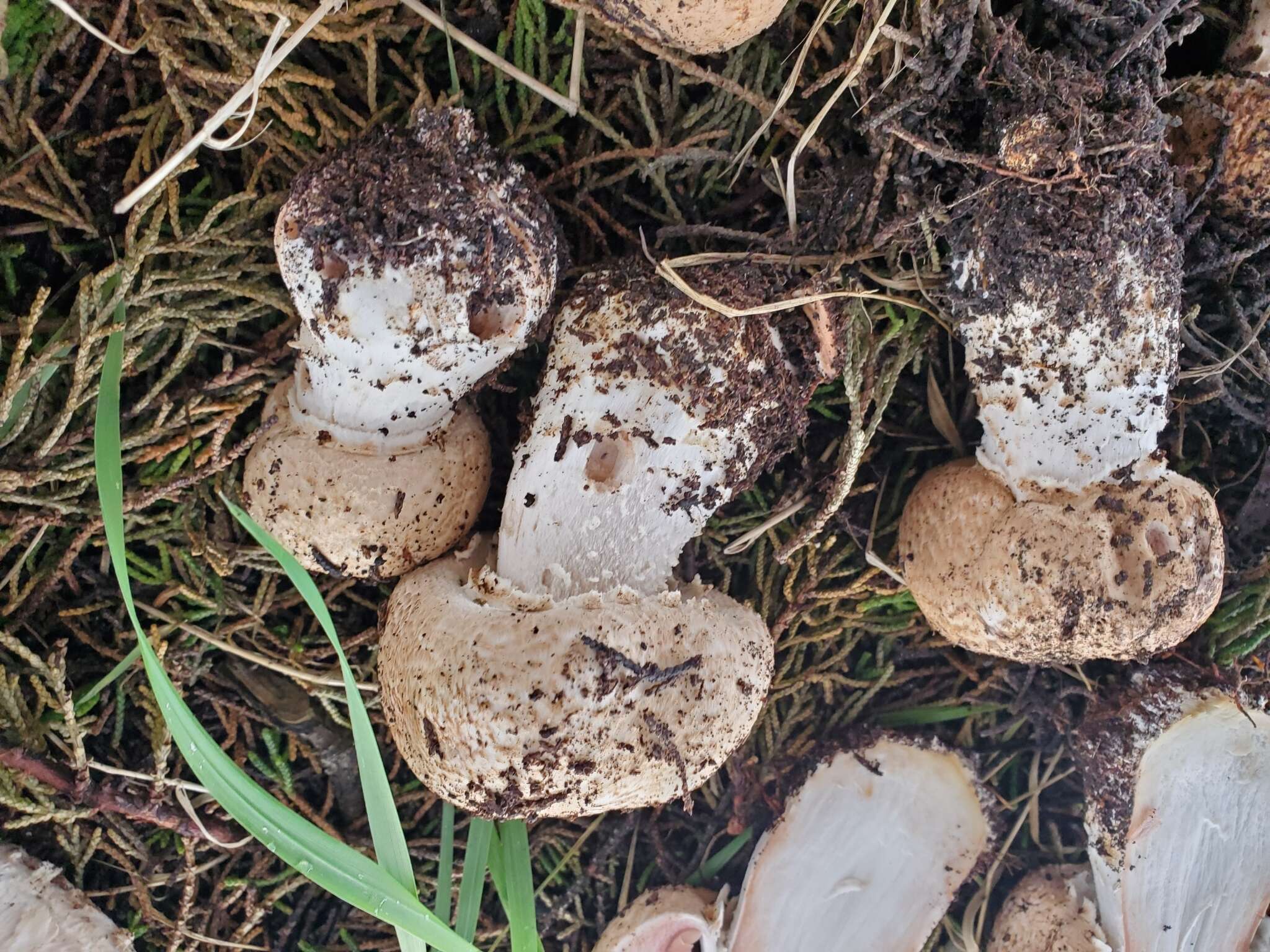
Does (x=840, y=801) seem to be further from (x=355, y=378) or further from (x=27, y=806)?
(x=27, y=806)

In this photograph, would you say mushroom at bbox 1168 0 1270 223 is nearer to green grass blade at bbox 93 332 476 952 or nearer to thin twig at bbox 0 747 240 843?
green grass blade at bbox 93 332 476 952

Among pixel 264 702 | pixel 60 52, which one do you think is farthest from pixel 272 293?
pixel 264 702

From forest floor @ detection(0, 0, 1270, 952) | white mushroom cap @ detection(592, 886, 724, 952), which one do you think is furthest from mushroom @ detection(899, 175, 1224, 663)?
white mushroom cap @ detection(592, 886, 724, 952)

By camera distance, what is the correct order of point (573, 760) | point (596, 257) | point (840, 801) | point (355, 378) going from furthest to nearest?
point (840, 801), point (596, 257), point (355, 378), point (573, 760)

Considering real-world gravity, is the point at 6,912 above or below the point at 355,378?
below

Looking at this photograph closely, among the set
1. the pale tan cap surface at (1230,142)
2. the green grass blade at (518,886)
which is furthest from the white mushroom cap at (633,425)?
the pale tan cap surface at (1230,142)

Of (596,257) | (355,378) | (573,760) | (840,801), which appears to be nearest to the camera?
(573,760)

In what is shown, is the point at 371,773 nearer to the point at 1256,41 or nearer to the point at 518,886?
the point at 518,886

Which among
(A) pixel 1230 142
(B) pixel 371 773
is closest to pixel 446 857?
(B) pixel 371 773
